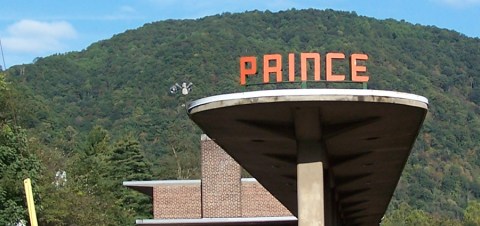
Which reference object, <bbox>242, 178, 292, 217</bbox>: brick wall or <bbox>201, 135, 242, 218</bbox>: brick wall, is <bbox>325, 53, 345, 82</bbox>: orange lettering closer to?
<bbox>201, 135, 242, 218</bbox>: brick wall

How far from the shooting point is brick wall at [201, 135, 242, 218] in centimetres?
5978

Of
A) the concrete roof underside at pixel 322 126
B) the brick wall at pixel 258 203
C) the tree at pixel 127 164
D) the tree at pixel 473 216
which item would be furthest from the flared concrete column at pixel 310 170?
the tree at pixel 473 216

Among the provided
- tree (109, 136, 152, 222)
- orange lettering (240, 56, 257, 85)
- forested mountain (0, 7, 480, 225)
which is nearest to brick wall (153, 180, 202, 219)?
forested mountain (0, 7, 480, 225)

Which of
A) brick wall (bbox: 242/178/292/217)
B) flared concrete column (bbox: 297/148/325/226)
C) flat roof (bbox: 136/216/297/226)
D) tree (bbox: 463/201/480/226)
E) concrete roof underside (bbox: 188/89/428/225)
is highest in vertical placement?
concrete roof underside (bbox: 188/89/428/225)

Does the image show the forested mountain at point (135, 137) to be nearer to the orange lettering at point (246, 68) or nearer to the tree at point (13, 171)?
the tree at point (13, 171)

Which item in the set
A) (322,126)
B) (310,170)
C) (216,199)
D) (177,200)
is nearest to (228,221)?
(216,199)

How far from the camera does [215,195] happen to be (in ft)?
197

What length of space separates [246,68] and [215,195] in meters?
34.8

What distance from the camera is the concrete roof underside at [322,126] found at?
77.0 ft

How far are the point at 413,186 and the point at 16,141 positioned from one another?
463ft

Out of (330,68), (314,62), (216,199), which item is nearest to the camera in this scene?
(314,62)

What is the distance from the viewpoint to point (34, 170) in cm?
5766

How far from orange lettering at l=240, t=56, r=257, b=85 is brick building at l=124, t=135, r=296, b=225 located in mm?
32981

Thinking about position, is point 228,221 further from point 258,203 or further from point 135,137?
point 135,137
